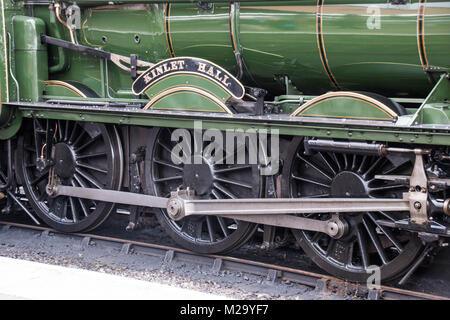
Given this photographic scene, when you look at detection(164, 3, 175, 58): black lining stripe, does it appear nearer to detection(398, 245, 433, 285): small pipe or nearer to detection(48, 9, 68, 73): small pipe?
detection(48, 9, 68, 73): small pipe

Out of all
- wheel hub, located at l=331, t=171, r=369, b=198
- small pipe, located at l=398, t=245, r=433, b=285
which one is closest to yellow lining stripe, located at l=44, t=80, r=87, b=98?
wheel hub, located at l=331, t=171, r=369, b=198

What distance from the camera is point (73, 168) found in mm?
7285

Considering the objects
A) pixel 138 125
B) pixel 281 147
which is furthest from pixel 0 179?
pixel 281 147

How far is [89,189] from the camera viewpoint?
6.93 meters

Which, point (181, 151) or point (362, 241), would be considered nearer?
point (362, 241)

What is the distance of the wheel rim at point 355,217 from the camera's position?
5.48 metres

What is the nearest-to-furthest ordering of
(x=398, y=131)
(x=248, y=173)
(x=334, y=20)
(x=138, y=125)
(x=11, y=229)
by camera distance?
(x=398, y=131), (x=334, y=20), (x=248, y=173), (x=138, y=125), (x=11, y=229)

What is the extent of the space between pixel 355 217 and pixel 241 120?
4.29 ft

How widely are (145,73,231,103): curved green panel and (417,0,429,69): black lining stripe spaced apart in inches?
66.9

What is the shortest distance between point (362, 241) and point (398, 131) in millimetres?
1202

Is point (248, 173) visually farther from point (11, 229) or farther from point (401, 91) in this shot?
point (11, 229)

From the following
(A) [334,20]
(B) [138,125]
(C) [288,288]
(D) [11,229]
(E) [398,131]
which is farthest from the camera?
(D) [11,229]

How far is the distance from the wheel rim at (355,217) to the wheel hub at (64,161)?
264cm

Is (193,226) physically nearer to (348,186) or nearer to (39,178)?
(348,186)
